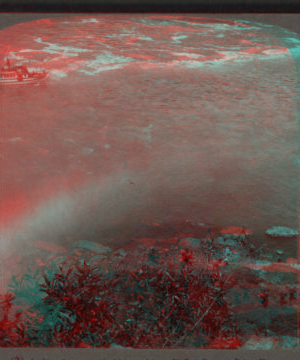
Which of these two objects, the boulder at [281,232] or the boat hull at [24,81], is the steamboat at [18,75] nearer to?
the boat hull at [24,81]

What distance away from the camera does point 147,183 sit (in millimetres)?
1216

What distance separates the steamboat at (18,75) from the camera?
122 centimetres

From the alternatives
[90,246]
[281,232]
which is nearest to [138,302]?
[90,246]

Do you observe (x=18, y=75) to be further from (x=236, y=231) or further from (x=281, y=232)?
(x=281, y=232)

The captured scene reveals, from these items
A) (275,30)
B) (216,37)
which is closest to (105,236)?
(216,37)

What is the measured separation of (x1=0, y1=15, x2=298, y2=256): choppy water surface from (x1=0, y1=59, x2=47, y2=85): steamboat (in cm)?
3

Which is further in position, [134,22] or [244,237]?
[134,22]

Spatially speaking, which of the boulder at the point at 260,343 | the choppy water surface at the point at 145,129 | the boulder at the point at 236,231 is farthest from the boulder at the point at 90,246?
the boulder at the point at 260,343

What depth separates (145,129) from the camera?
1.24m

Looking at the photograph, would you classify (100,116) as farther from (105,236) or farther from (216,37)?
(216,37)

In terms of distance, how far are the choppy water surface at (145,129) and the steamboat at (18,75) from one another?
0.03m

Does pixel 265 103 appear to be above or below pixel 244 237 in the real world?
above

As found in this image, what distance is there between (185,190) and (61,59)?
82 cm

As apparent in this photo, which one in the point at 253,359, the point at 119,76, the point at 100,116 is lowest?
the point at 253,359
